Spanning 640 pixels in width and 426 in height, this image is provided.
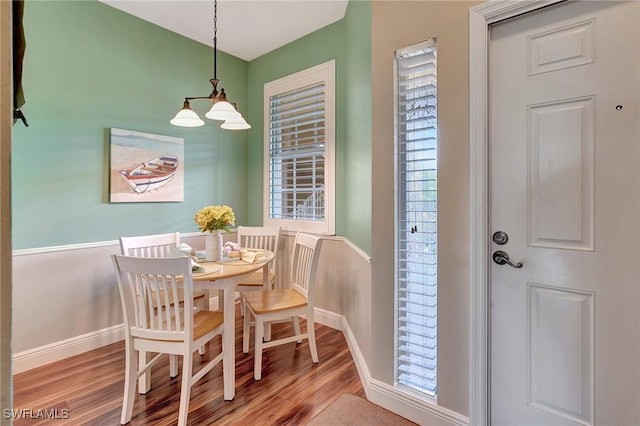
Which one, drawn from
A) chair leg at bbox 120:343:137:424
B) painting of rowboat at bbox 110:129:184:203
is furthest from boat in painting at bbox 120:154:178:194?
chair leg at bbox 120:343:137:424

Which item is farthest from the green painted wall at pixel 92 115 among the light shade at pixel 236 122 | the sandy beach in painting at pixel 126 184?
the light shade at pixel 236 122

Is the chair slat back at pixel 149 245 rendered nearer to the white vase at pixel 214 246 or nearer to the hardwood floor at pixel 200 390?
the white vase at pixel 214 246

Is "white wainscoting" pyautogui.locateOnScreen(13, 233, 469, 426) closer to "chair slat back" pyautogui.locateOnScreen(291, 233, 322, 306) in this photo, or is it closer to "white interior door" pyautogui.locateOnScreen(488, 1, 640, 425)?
"chair slat back" pyautogui.locateOnScreen(291, 233, 322, 306)

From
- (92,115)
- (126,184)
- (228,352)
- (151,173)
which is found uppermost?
(92,115)

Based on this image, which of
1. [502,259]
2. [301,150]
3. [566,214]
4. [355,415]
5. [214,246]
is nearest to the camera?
[566,214]

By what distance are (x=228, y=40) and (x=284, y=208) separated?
1.88 metres

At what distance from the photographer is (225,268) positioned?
2.12 m

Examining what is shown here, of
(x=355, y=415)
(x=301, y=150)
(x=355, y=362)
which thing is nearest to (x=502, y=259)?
(x=355, y=415)

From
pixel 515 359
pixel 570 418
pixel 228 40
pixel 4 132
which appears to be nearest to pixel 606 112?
pixel 515 359

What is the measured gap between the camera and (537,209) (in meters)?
1.40

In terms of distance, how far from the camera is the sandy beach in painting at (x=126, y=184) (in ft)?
8.93

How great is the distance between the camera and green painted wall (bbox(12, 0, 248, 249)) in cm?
230

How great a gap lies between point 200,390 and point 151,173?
1968 mm

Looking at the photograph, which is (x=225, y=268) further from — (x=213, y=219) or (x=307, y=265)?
(x=307, y=265)
